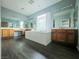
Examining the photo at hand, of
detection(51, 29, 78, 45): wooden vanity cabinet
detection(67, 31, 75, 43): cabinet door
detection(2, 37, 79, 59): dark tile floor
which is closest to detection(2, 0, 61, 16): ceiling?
detection(51, 29, 78, 45): wooden vanity cabinet

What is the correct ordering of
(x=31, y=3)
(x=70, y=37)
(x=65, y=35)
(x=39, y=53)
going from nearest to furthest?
(x=39, y=53) < (x=70, y=37) < (x=65, y=35) < (x=31, y=3)

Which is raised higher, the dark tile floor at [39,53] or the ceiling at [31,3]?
the ceiling at [31,3]

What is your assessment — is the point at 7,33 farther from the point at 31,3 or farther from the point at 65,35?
the point at 65,35

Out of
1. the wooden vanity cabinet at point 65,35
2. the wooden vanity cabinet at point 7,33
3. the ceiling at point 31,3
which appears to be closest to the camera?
the wooden vanity cabinet at point 65,35

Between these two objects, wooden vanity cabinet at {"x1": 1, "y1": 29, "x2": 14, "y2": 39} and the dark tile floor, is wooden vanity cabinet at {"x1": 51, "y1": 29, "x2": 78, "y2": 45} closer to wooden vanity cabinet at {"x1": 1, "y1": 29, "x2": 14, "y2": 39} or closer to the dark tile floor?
the dark tile floor

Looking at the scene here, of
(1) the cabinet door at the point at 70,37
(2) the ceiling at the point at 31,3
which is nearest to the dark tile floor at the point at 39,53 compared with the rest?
(1) the cabinet door at the point at 70,37

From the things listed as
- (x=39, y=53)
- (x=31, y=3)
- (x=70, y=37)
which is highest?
(x=31, y=3)

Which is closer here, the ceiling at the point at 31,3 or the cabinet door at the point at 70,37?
the cabinet door at the point at 70,37

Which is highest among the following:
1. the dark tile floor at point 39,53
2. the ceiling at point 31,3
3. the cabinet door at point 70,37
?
the ceiling at point 31,3

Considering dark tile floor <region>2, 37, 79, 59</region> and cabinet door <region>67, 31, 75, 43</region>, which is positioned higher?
cabinet door <region>67, 31, 75, 43</region>

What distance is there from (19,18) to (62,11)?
5849mm

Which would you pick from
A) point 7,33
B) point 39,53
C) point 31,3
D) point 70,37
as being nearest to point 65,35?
point 70,37

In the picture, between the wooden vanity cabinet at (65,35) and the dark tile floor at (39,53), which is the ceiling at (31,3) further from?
the dark tile floor at (39,53)

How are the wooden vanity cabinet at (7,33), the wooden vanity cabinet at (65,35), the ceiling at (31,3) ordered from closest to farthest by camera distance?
the wooden vanity cabinet at (65,35) → the ceiling at (31,3) → the wooden vanity cabinet at (7,33)
